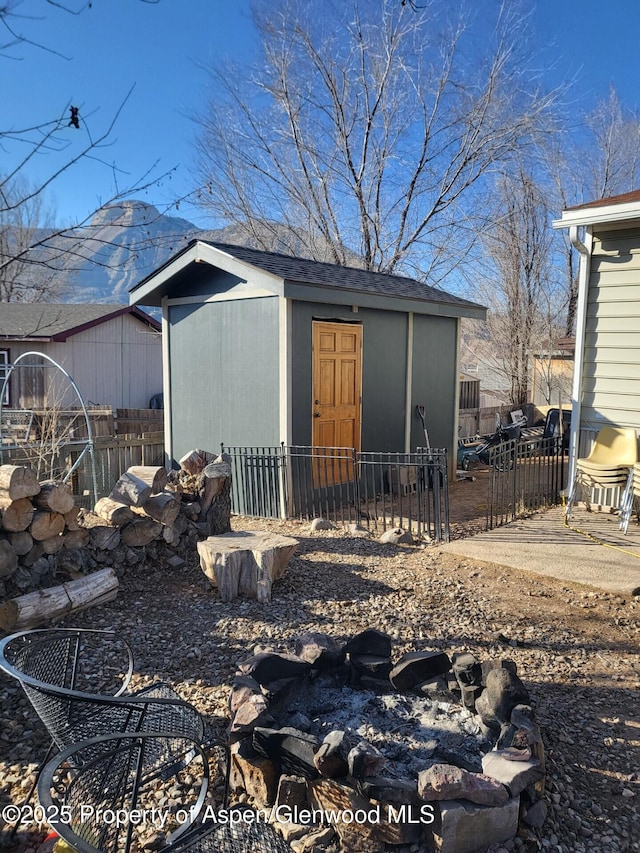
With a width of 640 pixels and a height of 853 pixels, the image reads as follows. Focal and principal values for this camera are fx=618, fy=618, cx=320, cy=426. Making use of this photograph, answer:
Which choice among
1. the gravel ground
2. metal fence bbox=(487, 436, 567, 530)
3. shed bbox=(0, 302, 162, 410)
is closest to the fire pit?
the gravel ground

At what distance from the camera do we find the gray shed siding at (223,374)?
7.36 metres

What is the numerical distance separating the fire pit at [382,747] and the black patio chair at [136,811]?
0.12 meters

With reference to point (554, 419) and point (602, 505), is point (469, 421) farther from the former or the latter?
point (602, 505)

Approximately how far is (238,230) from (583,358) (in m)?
12.4

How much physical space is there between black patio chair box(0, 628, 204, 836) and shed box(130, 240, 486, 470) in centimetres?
462

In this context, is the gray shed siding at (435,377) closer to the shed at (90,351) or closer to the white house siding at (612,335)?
the white house siding at (612,335)

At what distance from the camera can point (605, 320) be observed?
6.88 meters

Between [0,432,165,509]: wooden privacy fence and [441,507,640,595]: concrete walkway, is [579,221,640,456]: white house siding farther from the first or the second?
[0,432,165,509]: wooden privacy fence

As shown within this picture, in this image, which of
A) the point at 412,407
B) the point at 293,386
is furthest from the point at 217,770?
the point at 412,407

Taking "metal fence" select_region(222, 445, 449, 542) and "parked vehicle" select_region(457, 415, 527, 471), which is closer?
"metal fence" select_region(222, 445, 449, 542)

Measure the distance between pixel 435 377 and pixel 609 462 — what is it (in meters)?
3.28

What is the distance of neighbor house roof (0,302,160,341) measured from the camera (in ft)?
50.2

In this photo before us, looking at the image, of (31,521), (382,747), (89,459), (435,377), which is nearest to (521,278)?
(435,377)

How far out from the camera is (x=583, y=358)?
7090 mm
